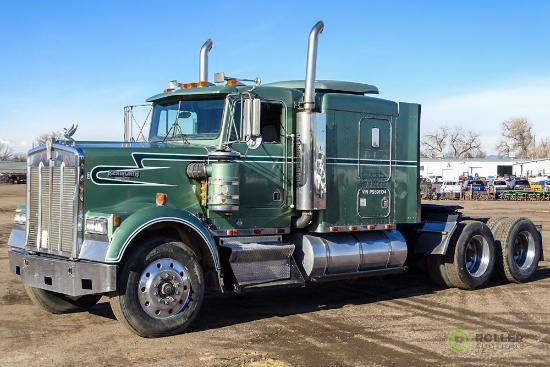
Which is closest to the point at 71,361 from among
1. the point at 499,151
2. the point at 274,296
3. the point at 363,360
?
the point at 363,360

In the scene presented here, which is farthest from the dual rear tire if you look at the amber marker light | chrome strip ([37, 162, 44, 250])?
chrome strip ([37, 162, 44, 250])

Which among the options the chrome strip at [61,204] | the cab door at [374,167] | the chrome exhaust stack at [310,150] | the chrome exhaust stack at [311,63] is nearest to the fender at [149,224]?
the chrome strip at [61,204]

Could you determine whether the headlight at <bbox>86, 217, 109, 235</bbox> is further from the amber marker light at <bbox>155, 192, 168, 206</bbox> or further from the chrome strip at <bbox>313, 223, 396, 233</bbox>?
the chrome strip at <bbox>313, 223, 396, 233</bbox>

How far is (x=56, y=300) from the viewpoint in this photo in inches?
358

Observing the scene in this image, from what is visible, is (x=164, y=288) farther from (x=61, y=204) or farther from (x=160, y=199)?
(x=61, y=204)

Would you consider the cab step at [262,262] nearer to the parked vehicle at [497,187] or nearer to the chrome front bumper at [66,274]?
the chrome front bumper at [66,274]

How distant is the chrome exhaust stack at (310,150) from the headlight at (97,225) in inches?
117

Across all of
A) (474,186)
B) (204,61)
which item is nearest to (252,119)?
(204,61)

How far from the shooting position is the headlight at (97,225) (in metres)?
7.54

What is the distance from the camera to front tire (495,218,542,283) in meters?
12.0

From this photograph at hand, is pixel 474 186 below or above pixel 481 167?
below

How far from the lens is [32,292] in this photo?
29.5 feet

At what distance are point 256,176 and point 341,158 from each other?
5.02ft

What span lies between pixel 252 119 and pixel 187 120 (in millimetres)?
1206
